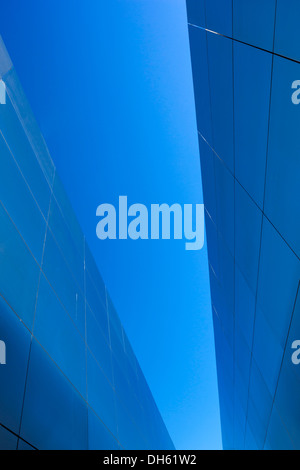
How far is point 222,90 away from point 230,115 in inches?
37.1

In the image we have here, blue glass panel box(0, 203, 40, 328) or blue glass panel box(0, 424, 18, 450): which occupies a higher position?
blue glass panel box(0, 203, 40, 328)

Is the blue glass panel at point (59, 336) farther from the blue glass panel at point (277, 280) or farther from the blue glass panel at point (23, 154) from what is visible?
the blue glass panel at point (277, 280)

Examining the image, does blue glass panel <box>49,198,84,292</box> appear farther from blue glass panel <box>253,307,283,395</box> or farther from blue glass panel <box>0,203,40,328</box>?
blue glass panel <box>253,307,283,395</box>

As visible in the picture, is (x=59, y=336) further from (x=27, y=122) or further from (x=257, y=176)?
(x=27, y=122)

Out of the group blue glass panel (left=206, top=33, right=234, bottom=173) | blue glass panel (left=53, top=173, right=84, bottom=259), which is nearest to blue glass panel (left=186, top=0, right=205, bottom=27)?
blue glass panel (left=206, top=33, right=234, bottom=173)

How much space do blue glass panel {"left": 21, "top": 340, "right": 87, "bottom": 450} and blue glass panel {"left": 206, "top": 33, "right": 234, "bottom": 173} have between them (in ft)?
23.5

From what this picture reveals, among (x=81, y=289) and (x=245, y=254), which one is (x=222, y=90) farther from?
(x=81, y=289)

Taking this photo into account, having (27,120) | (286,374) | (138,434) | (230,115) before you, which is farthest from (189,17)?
(138,434)

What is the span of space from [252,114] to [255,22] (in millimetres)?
1804

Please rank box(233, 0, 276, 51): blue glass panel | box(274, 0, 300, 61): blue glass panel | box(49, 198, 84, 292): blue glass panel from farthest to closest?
box(49, 198, 84, 292): blue glass panel
box(233, 0, 276, 51): blue glass panel
box(274, 0, 300, 61): blue glass panel

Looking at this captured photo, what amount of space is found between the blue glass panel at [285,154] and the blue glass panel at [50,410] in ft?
16.9

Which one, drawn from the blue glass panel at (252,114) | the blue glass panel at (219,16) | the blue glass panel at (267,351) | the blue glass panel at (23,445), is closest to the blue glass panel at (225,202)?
the blue glass panel at (252,114)

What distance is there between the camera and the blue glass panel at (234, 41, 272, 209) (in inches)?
306

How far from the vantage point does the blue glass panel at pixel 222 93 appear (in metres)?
10.0
